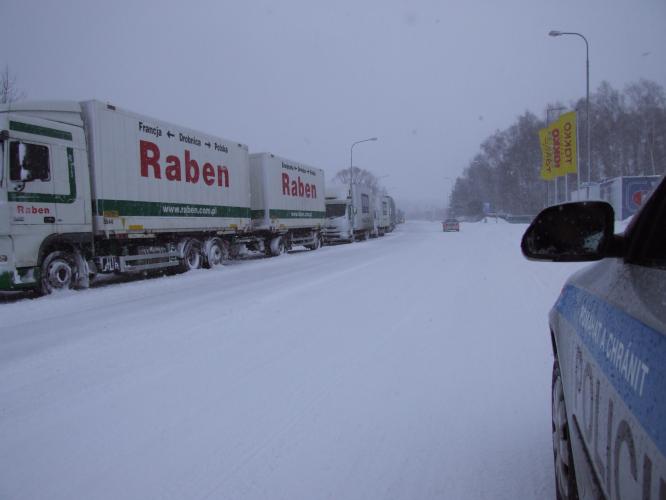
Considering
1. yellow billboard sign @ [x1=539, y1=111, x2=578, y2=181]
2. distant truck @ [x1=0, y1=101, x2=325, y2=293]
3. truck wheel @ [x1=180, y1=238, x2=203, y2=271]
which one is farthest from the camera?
yellow billboard sign @ [x1=539, y1=111, x2=578, y2=181]

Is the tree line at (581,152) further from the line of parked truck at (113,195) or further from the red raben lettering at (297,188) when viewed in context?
the red raben lettering at (297,188)

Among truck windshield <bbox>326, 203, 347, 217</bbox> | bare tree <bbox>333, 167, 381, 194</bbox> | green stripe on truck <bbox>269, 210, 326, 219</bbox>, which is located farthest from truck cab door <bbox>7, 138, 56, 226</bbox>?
bare tree <bbox>333, 167, 381, 194</bbox>

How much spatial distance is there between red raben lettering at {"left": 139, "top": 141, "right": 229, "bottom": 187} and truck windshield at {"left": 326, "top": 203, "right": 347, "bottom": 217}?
1250 cm

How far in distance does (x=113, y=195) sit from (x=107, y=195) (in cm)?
17

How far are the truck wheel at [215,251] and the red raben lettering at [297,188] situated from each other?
4980mm

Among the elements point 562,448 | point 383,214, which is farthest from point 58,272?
point 383,214

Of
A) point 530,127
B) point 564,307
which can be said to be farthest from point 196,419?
point 530,127

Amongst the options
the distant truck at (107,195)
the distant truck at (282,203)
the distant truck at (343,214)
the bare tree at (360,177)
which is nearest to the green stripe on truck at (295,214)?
the distant truck at (282,203)

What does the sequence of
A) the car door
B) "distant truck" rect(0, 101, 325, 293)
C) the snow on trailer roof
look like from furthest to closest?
the snow on trailer roof < "distant truck" rect(0, 101, 325, 293) < the car door

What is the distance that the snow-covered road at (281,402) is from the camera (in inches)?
99.0

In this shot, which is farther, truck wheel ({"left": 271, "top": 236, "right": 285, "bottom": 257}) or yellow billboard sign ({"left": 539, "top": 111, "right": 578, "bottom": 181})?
yellow billboard sign ({"left": 539, "top": 111, "right": 578, "bottom": 181})

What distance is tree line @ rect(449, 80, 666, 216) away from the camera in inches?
581

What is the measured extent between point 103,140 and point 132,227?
84.5 inches

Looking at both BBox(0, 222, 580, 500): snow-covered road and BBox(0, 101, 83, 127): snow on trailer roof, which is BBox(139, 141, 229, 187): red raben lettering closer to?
BBox(0, 101, 83, 127): snow on trailer roof
